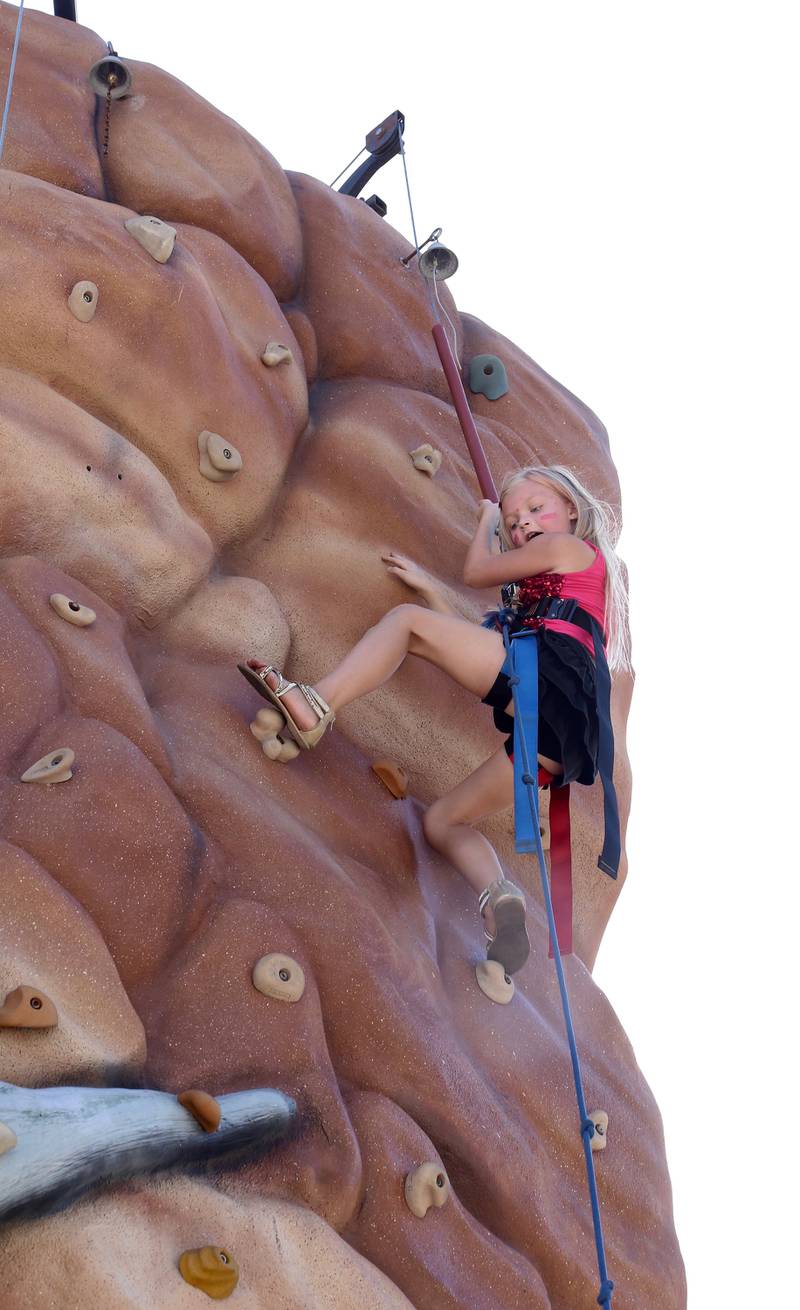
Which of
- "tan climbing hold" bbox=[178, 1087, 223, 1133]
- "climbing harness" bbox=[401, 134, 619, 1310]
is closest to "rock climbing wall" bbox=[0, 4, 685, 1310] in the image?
"tan climbing hold" bbox=[178, 1087, 223, 1133]

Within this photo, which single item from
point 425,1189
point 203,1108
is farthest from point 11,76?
point 425,1189

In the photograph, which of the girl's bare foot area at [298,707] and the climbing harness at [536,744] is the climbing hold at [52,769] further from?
the climbing harness at [536,744]

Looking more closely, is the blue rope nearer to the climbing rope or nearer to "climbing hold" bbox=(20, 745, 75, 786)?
"climbing hold" bbox=(20, 745, 75, 786)

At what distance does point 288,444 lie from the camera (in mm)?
4617

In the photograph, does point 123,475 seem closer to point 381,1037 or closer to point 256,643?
point 256,643

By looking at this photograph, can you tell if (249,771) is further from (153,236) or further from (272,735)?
(153,236)

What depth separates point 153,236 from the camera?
4.20 meters

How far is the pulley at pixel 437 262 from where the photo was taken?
17.8 ft

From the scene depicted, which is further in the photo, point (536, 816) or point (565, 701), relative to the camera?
point (565, 701)

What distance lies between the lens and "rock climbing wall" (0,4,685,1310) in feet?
9.02

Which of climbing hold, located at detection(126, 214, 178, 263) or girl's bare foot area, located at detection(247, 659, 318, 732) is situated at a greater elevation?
climbing hold, located at detection(126, 214, 178, 263)

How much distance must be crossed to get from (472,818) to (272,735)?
752 mm

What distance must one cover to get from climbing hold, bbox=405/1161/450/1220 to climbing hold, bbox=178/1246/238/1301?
0.64m

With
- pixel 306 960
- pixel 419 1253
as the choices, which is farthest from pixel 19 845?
pixel 419 1253
